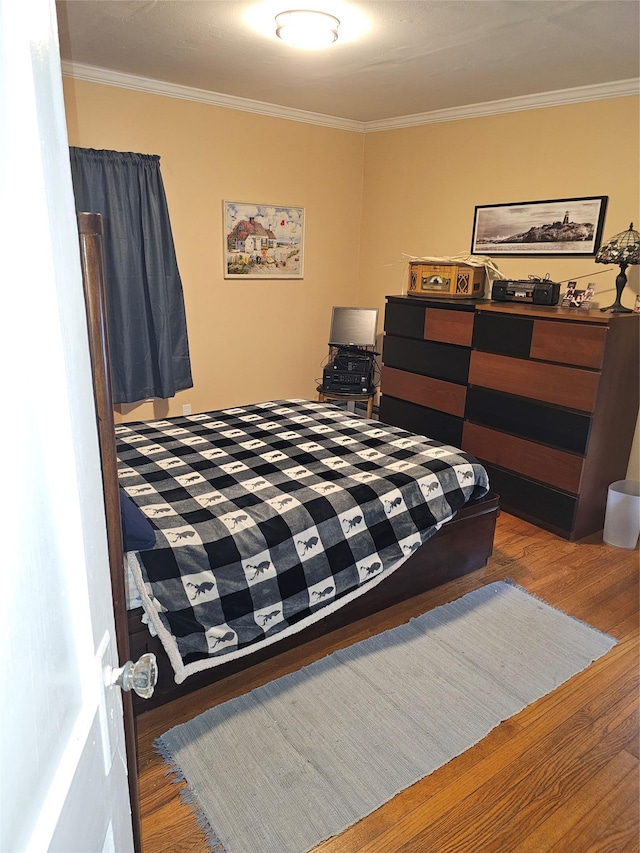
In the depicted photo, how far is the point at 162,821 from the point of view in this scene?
1.58m

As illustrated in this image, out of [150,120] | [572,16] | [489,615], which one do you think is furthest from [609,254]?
[150,120]

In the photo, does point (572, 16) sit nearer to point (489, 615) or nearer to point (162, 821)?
point (489, 615)

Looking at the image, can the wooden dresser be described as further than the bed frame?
Yes

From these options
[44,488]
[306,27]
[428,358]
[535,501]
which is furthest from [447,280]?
A: [44,488]

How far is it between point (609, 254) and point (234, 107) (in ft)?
8.80

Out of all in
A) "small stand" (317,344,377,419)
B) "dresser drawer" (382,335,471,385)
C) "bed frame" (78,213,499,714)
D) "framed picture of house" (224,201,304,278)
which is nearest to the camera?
"bed frame" (78,213,499,714)

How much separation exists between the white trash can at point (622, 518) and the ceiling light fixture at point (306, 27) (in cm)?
271

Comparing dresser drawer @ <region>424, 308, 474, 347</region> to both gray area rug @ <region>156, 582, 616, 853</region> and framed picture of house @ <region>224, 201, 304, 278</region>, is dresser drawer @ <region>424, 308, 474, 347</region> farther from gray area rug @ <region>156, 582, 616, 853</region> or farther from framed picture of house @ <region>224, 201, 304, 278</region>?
gray area rug @ <region>156, 582, 616, 853</region>

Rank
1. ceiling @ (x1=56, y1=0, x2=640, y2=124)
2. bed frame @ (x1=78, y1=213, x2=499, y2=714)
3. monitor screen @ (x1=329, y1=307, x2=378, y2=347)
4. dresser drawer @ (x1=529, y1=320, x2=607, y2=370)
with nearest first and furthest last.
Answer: bed frame @ (x1=78, y1=213, x2=499, y2=714) < ceiling @ (x1=56, y1=0, x2=640, y2=124) < dresser drawer @ (x1=529, y1=320, x2=607, y2=370) < monitor screen @ (x1=329, y1=307, x2=378, y2=347)

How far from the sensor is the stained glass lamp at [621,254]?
3.00m

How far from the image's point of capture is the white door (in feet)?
1.55

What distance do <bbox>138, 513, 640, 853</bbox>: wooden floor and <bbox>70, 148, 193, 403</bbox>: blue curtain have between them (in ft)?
7.05

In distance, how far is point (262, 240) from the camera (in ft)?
14.3

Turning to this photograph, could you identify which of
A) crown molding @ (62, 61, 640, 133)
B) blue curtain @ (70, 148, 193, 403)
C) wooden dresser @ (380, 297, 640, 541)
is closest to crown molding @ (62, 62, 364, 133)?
crown molding @ (62, 61, 640, 133)
